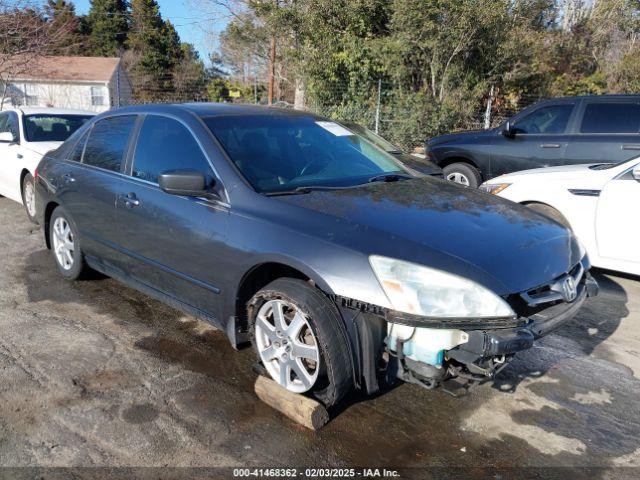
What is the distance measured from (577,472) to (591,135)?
6054mm

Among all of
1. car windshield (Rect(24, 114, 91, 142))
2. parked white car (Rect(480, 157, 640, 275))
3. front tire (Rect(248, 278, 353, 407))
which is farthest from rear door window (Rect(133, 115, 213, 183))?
car windshield (Rect(24, 114, 91, 142))

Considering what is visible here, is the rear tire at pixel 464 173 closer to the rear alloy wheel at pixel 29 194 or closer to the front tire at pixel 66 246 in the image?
the front tire at pixel 66 246

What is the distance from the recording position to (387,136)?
579 inches

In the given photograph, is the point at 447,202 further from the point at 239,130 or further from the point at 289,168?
the point at 239,130

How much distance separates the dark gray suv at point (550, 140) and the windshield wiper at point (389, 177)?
14.9ft

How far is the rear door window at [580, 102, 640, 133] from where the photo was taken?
287 inches

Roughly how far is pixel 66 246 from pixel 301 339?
9.73 ft

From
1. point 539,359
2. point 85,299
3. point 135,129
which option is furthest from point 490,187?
point 85,299

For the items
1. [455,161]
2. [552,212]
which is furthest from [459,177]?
[552,212]

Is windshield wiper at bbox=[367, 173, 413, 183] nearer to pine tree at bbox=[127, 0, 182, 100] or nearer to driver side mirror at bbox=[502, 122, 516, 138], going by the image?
driver side mirror at bbox=[502, 122, 516, 138]

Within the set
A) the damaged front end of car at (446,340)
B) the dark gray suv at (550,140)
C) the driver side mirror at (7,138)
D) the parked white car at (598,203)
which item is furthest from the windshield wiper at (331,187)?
the driver side mirror at (7,138)

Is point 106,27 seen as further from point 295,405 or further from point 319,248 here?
point 295,405

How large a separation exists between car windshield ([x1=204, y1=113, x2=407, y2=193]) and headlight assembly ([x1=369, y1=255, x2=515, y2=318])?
1.10 metres

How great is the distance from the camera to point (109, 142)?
4.43m
